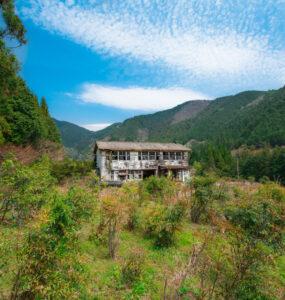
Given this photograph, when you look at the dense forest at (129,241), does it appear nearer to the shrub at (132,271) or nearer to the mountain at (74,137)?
the shrub at (132,271)

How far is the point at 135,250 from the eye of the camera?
6168mm

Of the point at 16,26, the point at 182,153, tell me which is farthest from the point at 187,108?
the point at 16,26

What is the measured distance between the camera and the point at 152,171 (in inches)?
997

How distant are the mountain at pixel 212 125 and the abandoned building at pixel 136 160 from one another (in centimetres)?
409

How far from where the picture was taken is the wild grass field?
9.12 ft

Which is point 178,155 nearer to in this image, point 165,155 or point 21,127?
point 165,155

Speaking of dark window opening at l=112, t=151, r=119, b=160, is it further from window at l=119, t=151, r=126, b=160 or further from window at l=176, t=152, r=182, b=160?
window at l=176, t=152, r=182, b=160

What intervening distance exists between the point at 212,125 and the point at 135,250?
10986cm

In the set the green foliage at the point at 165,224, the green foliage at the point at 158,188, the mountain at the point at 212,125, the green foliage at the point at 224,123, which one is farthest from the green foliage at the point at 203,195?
the green foliage at the point at 224,123

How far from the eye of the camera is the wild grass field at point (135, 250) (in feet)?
9.12

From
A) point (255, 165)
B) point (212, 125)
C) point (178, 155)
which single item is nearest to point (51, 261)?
point (178, 155)

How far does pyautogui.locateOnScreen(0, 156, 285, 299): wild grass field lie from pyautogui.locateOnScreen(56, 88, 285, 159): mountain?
18.9 metres

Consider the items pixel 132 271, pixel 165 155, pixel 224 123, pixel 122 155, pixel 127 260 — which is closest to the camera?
pixel 132 271

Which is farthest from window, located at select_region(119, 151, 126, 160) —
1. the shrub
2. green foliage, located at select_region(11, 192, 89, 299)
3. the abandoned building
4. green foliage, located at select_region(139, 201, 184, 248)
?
green foliage, located at select_region(11, 192, 89, 299)
